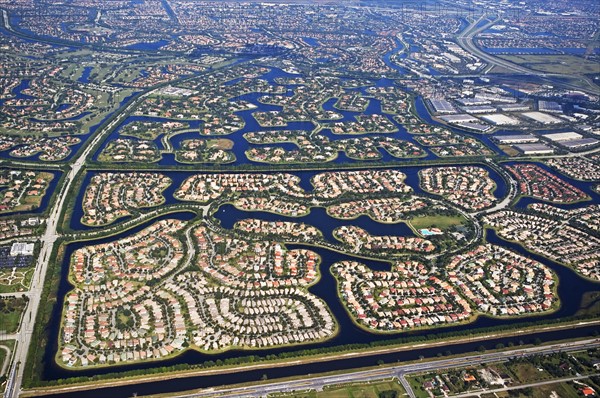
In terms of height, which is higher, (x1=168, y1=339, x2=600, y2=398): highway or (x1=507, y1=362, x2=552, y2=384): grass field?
(x1=168, y1=339, x2=600, y2=398): highway

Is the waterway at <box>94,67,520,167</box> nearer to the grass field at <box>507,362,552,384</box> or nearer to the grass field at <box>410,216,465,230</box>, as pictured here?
the grass field at <box>410,216,465,230</box>

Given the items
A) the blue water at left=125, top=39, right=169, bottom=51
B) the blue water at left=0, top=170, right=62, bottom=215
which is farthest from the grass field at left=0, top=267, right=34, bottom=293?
the blue water at left=125, top=39, right=169, bottom=51

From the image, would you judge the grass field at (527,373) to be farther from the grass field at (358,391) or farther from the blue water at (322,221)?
the blue water at (322,221)

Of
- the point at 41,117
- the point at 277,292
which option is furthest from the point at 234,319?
the point at 41,117

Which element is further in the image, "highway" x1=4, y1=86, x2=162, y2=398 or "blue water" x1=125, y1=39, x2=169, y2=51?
"blue water" x1=125, y1=39, x2=169, y2=51

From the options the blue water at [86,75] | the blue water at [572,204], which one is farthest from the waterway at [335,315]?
the blue water at [86,75]

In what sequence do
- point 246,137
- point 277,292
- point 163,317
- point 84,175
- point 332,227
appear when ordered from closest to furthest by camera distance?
1. point 163,317
2. point 277,292
3. point 332,227
4. point 84,175
5. point 246,137

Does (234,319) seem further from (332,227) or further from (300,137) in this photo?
(300,137)
